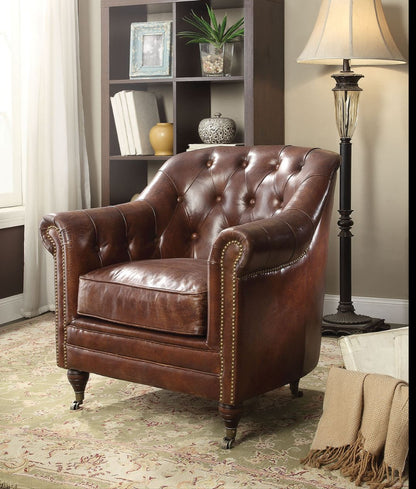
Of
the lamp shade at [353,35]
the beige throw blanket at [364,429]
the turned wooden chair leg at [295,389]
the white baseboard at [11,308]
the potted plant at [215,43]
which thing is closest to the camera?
the beige throw blanket at [364,429]

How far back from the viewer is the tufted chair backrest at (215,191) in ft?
8.71

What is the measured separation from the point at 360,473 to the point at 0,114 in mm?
2877

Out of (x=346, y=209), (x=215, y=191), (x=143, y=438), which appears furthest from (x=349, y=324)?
(x=143, y=438)

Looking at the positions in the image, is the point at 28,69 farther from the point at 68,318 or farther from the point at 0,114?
the point at 68,318

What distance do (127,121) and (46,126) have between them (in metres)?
0.47

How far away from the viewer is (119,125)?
3900 mm

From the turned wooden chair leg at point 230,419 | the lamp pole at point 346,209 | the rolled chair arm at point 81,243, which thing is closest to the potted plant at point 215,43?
the lamp pole at point 346,209

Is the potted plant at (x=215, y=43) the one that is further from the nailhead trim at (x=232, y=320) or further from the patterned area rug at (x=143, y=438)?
the nailhead trim at (x=232, y=320)

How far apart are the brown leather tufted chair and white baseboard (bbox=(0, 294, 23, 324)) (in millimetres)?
1457

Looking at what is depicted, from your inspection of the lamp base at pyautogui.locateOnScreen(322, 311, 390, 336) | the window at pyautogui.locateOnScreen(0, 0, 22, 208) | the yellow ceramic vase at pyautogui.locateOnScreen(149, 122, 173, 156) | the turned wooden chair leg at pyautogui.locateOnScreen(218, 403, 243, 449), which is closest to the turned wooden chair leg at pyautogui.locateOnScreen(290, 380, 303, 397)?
the turned wooden chair leg at pyautogui.locateOnScreen(218, 403, 243, 449)

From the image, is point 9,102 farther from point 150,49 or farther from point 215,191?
point 215,191

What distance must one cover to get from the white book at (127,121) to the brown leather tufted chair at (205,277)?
3.42 feet

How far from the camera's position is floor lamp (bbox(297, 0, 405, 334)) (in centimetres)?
325
